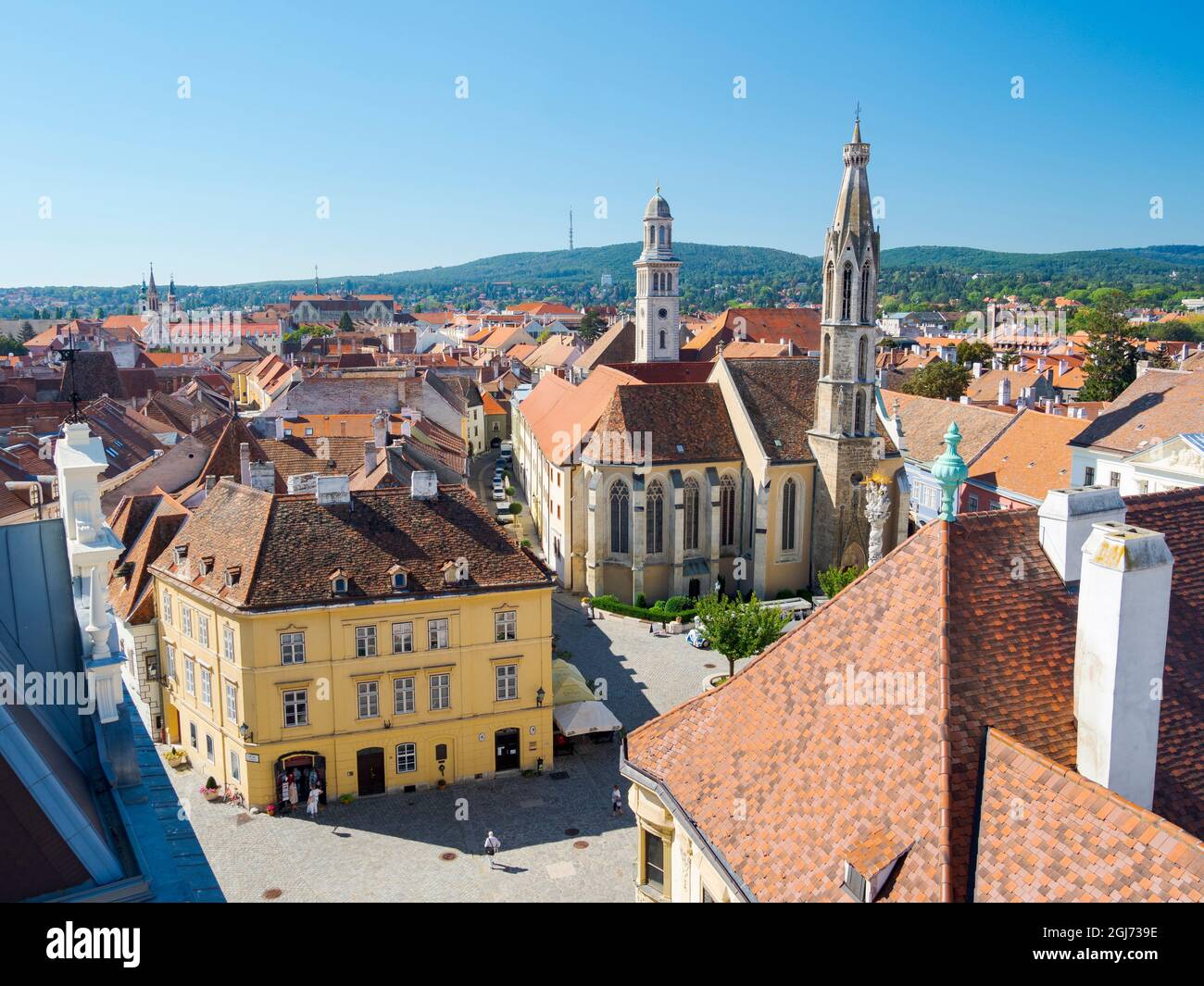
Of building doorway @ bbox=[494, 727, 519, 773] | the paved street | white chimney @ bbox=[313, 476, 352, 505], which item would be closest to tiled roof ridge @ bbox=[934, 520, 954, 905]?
the paved street

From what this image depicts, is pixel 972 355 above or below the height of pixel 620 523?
above

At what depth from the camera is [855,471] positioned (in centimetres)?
5322

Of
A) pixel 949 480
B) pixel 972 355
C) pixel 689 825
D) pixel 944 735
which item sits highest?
pixel 949 480

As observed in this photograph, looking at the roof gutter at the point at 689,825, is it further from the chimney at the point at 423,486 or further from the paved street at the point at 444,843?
the chimney at the point at 423,486

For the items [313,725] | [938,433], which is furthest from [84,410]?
[938,433]

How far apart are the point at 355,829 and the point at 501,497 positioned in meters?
51.7

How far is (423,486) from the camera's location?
34625 millimetres

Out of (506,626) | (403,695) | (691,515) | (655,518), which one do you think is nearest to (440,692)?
(403,695)

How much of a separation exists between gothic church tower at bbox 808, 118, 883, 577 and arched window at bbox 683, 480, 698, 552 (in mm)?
6496

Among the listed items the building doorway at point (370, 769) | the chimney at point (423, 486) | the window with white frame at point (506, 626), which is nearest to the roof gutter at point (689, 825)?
the window with white frame at point (506, 626)

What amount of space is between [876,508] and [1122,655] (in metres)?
33.1

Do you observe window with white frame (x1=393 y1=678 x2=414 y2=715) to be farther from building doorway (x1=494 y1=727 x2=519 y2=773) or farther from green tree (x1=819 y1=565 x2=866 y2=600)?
green tree (x1=819 y1=565 x2=866 y2=600)

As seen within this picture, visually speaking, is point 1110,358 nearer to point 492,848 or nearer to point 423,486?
point 423,486
